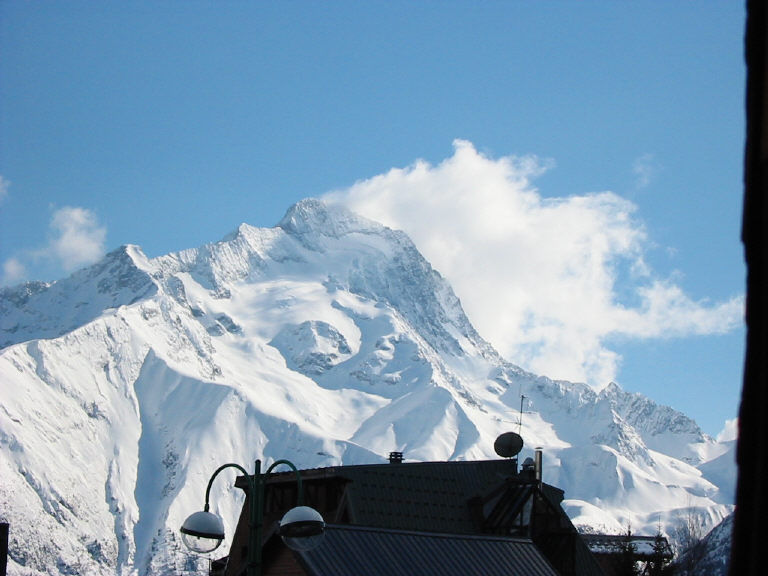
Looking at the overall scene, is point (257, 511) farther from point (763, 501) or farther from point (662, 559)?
point (662, 559)

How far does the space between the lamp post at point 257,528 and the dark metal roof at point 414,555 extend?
20.3 ft

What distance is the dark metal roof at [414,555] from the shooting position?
24.2 metres

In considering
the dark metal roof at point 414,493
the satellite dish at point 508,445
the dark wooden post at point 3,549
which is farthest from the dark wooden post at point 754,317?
the satellite dish at point 508,445

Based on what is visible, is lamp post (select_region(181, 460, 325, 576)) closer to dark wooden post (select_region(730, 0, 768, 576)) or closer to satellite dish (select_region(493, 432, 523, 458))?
dark wooden post (select_region(730, 0, 768, 576))

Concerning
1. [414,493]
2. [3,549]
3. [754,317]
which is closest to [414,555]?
[3,549]

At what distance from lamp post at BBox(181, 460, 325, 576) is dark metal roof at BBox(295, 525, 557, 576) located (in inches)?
243

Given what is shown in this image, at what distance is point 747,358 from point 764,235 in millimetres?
562

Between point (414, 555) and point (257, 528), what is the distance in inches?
349

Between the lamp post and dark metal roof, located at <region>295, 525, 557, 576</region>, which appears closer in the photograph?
the lamp post

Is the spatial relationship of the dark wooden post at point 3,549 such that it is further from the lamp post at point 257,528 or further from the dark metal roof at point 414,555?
the lamp post at point 257,528

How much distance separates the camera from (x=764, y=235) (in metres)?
5.55

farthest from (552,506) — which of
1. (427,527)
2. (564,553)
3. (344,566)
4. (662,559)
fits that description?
(344,566)

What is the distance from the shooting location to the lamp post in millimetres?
16141

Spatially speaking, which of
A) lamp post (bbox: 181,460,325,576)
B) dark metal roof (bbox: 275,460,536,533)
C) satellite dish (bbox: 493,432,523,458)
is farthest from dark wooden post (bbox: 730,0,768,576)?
satellite dish (bbox: 493,432,523,458)
